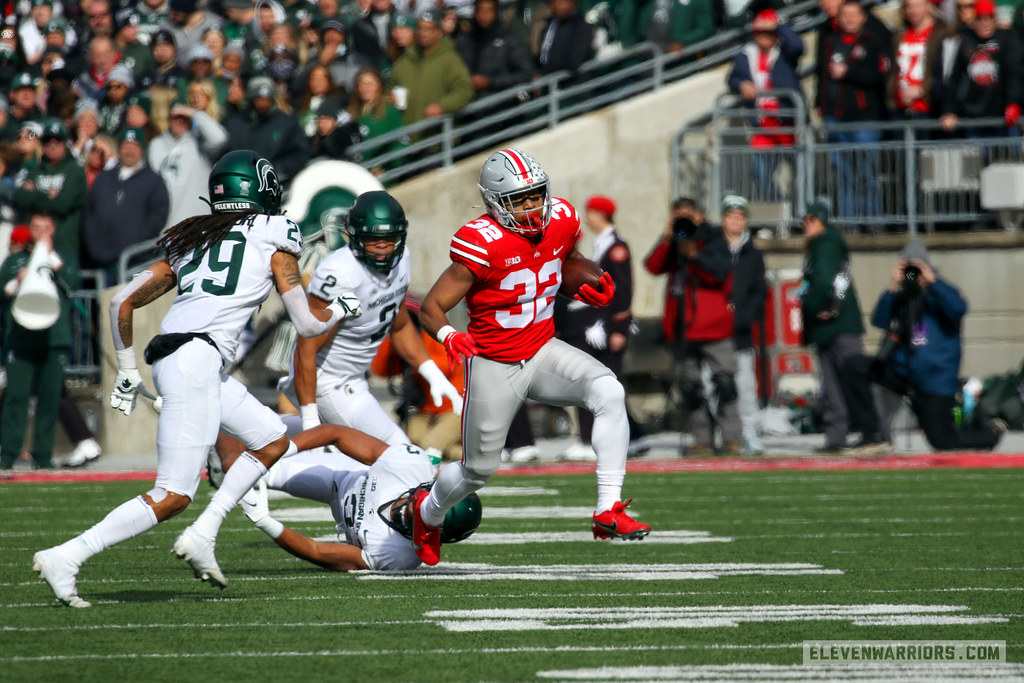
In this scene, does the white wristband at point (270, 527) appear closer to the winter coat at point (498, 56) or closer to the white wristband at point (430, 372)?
the white wristband at point (430, 372)

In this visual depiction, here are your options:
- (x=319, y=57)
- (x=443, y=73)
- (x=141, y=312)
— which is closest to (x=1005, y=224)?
(x=443, y=73)

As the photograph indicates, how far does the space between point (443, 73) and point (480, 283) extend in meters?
9.02

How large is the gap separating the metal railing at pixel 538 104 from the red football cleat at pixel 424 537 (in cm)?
857

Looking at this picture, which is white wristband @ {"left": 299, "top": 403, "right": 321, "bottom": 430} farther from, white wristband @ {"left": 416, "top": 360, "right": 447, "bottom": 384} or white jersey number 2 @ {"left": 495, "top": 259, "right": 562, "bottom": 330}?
white jersey number 2 @ {"left": 495, "top": 259, "right": 562, "bottom": 330}

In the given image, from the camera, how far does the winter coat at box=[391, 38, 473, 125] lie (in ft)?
49.4

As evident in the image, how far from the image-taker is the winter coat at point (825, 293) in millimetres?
12164

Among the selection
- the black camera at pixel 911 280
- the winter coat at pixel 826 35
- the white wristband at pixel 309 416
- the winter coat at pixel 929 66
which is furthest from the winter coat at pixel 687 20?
the white wristband at pixel 309 416

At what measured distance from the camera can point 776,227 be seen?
603 inches

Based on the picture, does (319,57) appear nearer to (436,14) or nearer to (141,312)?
(436,14)

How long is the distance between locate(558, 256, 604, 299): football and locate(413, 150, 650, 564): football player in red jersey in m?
0.05

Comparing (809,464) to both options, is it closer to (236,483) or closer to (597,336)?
(597,336)

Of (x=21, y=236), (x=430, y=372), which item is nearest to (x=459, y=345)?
(x=430, y=372)

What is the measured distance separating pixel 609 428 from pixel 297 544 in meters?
1.50

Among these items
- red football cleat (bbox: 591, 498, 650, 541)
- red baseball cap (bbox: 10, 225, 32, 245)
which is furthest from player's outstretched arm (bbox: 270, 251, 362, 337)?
red baseball cap (bbox: 10, 225, 32, 245)
